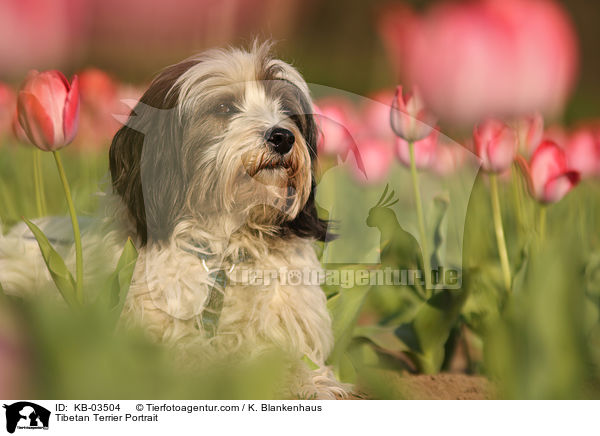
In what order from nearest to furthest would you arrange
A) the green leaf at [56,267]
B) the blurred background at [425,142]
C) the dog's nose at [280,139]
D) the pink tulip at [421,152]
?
the blurred background at [425,142], the green leaf at [56,267], the dog's nose at [280,139], the pink tulip at [421,152]

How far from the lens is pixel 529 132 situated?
1.19 meters

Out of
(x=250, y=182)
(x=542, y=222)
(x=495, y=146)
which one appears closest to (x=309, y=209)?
(x=250, y=182)

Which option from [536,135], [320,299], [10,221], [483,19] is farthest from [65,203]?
[536,135]

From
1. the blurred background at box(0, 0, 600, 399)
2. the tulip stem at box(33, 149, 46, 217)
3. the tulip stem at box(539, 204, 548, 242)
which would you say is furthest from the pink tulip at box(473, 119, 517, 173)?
the tulip stem at box(33, 149, 46, 217)

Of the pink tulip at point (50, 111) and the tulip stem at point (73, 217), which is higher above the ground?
the pink tulip at point (50, 111)

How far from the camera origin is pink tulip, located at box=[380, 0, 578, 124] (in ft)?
2.99

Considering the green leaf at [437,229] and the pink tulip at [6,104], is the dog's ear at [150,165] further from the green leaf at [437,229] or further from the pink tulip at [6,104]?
the green leaf at [437,229]

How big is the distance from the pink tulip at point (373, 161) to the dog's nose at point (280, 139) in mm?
143

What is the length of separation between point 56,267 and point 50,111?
9.8 inches

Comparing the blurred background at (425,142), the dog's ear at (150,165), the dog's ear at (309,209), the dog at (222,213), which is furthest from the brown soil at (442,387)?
the dog's ear at (150,165)

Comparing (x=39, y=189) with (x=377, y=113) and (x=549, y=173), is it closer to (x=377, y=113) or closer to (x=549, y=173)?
(x=377, y=113)

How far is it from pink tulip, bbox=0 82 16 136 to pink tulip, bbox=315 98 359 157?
56cm

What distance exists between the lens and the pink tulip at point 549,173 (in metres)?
1.12
